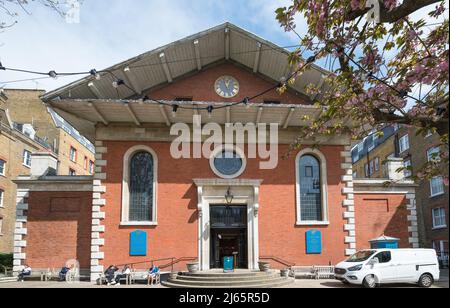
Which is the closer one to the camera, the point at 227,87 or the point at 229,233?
the point at 229,233

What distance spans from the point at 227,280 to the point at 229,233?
3516mm

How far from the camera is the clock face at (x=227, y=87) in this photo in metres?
20.0

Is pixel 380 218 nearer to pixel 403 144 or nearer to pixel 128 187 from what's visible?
pixel 128 187

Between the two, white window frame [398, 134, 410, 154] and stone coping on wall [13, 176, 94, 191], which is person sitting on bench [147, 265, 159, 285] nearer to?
stone coping on wall [13, 176, 94, 191]

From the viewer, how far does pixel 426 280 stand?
55.1 feet

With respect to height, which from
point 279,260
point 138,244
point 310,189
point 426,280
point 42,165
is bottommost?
point 426,280

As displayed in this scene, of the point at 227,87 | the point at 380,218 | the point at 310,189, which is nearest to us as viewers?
the point at 310,189

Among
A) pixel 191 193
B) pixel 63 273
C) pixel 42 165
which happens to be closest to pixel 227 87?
pixel 191 193

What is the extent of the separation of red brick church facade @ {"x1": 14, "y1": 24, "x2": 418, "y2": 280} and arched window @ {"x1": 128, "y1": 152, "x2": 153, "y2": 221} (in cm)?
24

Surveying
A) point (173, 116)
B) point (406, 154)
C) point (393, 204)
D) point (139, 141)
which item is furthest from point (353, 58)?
point (406, 154)

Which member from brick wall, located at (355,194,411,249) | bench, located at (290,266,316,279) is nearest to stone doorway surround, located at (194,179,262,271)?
bench, located at (290,266,316,279)

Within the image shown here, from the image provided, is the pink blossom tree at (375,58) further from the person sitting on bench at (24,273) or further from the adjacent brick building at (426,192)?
→ the adjacent brick building at (426,192)

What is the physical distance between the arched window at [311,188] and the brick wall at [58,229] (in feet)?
31.0

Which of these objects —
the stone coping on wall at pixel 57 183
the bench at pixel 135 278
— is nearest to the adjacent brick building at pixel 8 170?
the stone coping on wall at pixel 57 183
